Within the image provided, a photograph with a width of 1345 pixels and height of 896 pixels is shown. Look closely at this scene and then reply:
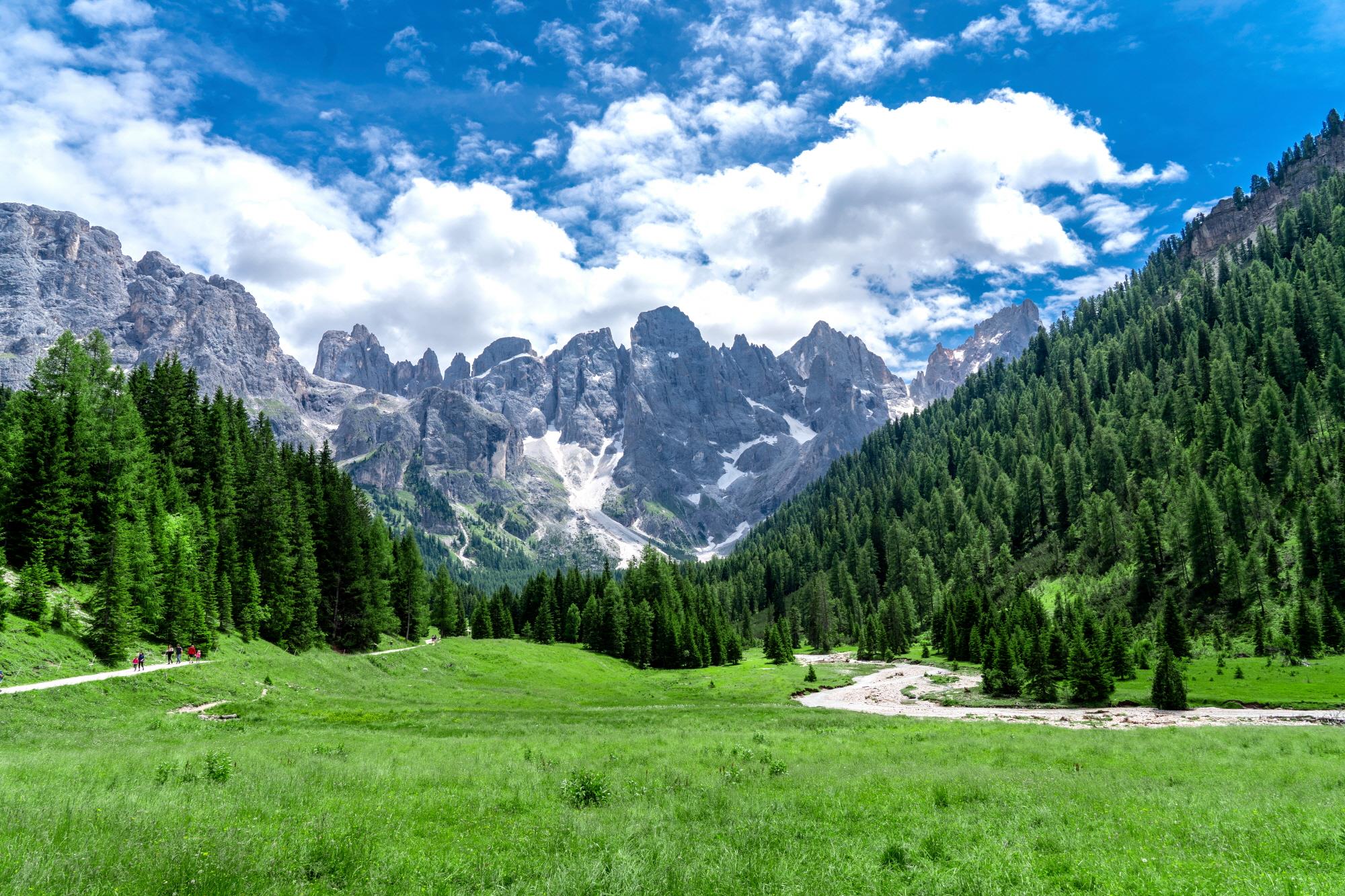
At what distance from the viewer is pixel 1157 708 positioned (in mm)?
56031

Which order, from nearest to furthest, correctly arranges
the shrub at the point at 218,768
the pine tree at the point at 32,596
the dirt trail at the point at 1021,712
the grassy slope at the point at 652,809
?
the grassy slope at the point at 652,809 → the shrub at the point at 218,768 → the pine tree at the point at 32,596 → the dirt trail at the point at 1021,712

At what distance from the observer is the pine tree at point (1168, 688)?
2175 inches

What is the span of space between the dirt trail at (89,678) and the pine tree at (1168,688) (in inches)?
2939

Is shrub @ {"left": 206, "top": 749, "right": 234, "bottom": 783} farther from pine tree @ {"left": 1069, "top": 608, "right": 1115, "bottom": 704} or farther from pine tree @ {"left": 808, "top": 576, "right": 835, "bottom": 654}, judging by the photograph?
pine tree @ {"left": 808, "top": 576, "right": 835, "bottom": 654}

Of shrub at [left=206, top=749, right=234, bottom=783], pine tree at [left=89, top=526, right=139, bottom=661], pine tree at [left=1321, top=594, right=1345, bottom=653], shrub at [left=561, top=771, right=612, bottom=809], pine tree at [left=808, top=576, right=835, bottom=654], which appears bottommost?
pine tree at [left=808, top=576, right=835, bottom=654]

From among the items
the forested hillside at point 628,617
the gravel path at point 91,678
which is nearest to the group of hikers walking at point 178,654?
the gravel path at point 91,678

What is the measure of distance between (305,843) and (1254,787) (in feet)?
86.5

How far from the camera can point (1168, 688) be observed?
5581 centimetres

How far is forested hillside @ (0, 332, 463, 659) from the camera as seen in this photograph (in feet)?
164

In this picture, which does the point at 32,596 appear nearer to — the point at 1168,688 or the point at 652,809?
the point at 652,809

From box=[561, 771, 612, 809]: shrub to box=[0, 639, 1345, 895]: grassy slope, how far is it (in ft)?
2.14

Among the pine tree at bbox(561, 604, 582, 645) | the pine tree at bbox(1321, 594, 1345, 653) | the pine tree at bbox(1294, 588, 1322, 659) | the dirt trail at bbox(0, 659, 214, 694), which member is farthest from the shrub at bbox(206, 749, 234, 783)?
the pine tree at bbox(561, 604, 582, 645)

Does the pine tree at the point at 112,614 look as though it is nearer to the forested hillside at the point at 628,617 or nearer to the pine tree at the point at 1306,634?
the forested hillside at the point at 628,617

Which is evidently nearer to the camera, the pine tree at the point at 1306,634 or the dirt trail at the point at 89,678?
the dirt trail at the point at 89,678
